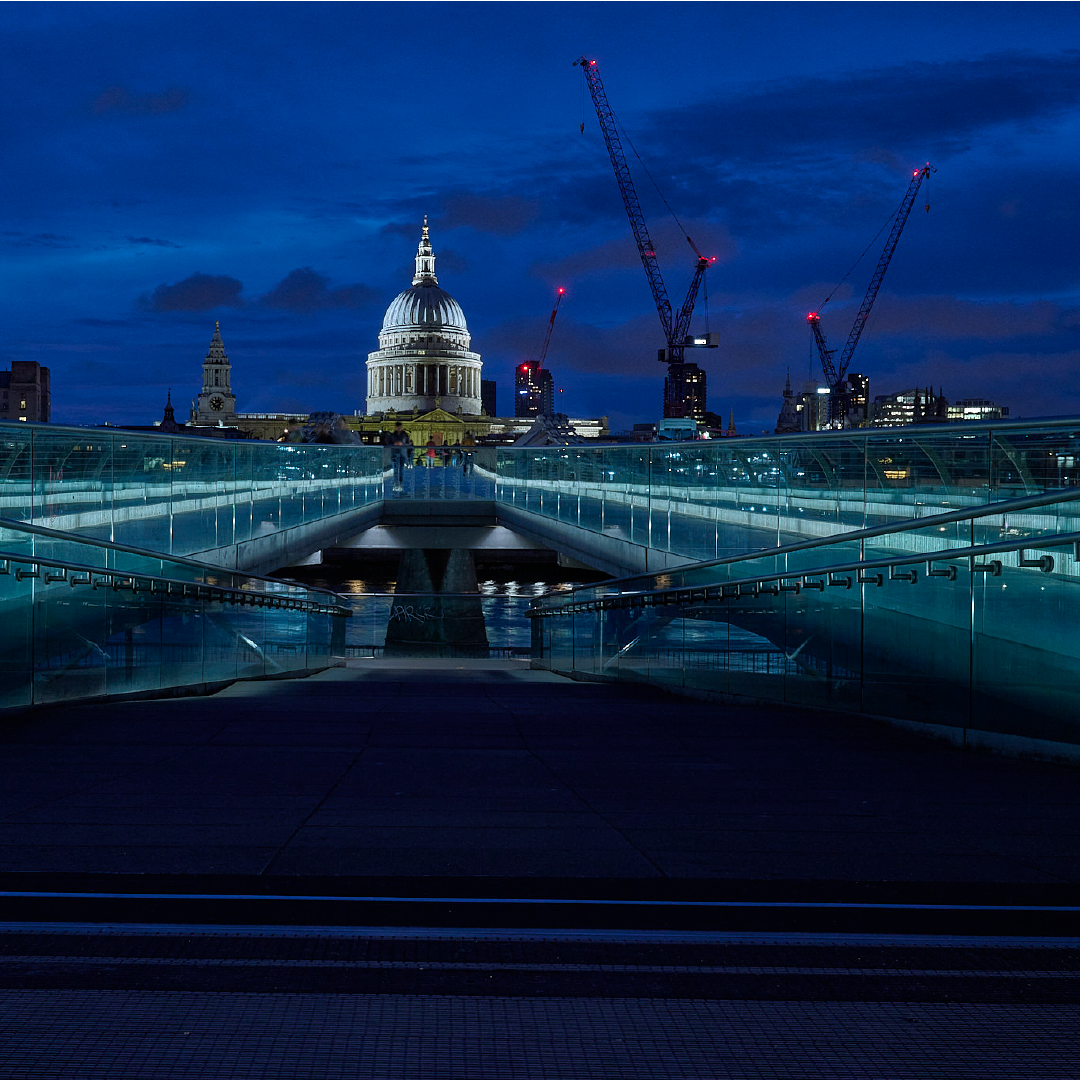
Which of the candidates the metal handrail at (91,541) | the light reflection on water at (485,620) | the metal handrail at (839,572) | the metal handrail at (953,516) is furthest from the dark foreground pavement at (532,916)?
the light reflection on water at (485,620)

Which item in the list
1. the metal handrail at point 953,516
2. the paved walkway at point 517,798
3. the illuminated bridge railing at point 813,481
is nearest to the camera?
the paved walkway at point 517,798

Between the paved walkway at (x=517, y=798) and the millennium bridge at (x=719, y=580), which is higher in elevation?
the millennium bridge at (x=719, y=580)

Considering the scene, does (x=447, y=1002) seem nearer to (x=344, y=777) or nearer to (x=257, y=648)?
(x=344, y=777)

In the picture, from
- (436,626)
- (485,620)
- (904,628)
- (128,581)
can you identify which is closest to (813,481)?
(904,628)

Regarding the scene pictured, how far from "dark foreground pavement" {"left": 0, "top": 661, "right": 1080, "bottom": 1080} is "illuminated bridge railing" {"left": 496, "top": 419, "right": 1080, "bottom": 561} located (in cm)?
357

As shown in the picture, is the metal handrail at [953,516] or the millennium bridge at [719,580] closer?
the metal handrail at [953,516]

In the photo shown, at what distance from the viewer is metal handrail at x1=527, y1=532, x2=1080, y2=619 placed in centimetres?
823

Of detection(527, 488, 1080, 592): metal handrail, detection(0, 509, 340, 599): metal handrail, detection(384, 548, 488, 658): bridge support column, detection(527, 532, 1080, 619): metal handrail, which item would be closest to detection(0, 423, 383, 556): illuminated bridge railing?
detection(0, 509, 340, 599): metal handrail

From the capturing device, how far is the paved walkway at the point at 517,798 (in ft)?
16.3

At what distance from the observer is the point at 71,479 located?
14.7m

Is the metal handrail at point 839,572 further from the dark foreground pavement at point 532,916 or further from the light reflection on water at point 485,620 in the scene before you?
the light reflection on water at point 485,620

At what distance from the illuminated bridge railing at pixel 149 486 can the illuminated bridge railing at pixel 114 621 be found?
5.36 feet

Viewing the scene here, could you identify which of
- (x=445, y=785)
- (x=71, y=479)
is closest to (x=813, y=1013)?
(x=445, y=785)

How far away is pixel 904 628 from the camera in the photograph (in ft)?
32.9
